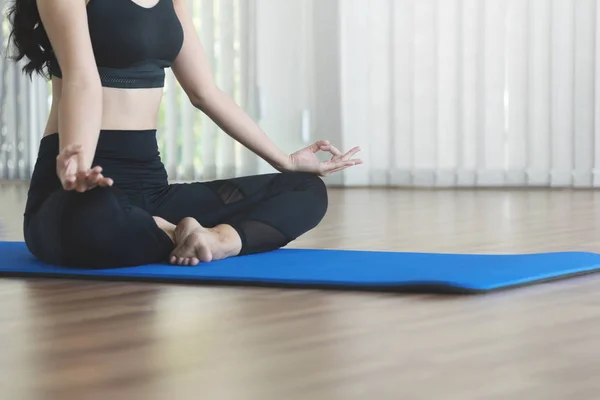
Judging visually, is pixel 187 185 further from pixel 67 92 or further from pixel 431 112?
pixel 431 112

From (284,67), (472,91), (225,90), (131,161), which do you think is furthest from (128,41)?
(225,90)

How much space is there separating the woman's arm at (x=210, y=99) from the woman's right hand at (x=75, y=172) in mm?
656

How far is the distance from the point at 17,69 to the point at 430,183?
2.64 m

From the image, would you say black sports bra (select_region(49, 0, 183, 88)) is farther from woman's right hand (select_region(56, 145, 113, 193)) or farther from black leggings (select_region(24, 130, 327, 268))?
woman's right hand (select_region(56, 145, 113, 193))

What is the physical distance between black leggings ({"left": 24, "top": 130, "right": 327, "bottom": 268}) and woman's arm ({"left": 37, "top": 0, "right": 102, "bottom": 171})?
12 cm

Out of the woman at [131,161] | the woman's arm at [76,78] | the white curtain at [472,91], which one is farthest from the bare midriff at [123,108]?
the white curtain at [472,91]

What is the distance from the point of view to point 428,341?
1.51m

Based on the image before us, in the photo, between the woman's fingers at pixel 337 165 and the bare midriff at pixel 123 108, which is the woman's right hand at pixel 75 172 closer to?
the bare midriff at pixel 123 108

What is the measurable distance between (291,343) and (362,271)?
63 cm

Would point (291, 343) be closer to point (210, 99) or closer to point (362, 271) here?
point (362, 271)

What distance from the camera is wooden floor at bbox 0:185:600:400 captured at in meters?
1.25

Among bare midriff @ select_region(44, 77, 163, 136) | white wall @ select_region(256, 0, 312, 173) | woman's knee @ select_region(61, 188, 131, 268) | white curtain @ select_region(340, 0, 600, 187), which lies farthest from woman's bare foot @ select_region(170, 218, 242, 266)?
white wall @ select_region(256, 0, 312, 173)

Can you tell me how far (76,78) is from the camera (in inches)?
83.4

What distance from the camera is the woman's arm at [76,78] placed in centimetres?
210
